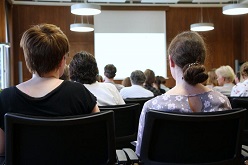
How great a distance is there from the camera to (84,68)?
2752mm

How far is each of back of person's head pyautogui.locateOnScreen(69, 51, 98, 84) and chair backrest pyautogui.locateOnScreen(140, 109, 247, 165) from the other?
1472 mm

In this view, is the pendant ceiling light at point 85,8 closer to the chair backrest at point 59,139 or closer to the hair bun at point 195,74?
the hair bun at point 195,74

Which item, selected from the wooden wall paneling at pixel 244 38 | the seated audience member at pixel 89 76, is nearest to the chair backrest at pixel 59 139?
the seated audience member at pixel 89 76

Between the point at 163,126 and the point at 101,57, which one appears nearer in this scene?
the point at 163,126

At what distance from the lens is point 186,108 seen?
1620 millimetres

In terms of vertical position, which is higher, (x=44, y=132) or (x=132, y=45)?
(x=132, y=45)

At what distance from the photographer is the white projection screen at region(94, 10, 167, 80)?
1025 centimetres

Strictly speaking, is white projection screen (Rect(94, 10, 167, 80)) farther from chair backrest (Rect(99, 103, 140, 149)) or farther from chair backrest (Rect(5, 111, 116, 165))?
chair backrest (Rect(5, 111, 116, 165))

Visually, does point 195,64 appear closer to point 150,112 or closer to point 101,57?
point 150,112

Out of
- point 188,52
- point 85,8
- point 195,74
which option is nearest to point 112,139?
point 195,74

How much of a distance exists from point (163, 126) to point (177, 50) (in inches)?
21.3

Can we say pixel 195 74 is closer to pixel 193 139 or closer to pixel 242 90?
pixel 193 139

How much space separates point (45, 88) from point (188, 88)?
0.74 m

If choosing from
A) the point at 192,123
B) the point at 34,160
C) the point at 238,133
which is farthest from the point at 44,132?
the point at 238,133
